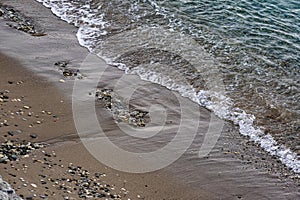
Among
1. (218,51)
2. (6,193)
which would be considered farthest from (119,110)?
(218,51)

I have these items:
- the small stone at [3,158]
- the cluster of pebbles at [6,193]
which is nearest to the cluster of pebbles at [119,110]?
the small stone at [3,158]

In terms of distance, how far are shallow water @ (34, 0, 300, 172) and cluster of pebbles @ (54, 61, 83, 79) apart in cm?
114

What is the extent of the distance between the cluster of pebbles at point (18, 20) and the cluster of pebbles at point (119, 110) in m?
3.16

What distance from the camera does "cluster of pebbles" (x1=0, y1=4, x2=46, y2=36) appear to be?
446 inches

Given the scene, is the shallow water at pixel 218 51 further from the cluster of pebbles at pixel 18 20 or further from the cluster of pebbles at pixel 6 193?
the cluster of pebbles at pixel 6 193

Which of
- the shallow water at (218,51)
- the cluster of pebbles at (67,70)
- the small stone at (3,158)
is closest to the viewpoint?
the small stone at (3,158)

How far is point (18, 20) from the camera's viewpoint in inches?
467

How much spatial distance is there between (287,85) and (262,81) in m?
0.56

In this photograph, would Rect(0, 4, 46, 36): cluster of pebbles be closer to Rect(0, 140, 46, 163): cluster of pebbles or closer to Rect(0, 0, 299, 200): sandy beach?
Rect(0, 0, 299, 200): sandy beach

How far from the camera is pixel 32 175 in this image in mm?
6305

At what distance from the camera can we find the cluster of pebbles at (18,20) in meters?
11.3

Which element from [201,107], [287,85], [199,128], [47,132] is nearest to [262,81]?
[287,85]

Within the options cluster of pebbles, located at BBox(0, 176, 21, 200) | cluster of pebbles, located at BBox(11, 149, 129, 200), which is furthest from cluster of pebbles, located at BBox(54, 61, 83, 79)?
cluster of pebbles, located at BBox(0, 176, 21, 200)

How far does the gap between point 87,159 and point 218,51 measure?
5.68 metres
